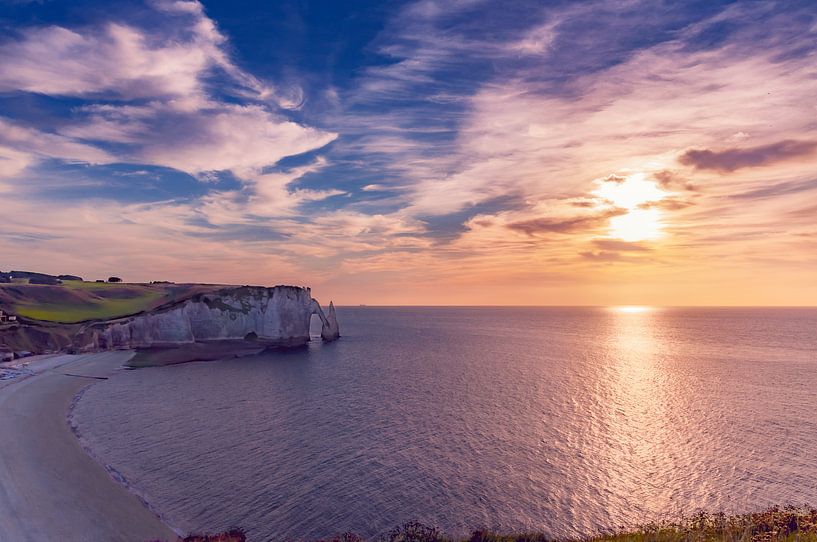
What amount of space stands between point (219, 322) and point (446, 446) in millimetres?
73455

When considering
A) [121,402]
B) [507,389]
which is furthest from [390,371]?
[121,402]

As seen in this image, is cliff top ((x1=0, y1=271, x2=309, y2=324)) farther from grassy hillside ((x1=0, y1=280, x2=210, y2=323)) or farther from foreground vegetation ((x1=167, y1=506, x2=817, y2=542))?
foreground vegetation ((x1=167, y1=506, x2=817, y2=542))

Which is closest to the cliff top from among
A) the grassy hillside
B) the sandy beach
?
the grassy hillside

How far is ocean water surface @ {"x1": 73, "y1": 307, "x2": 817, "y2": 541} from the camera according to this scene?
25.0m

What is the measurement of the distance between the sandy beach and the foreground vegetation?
15.7 ft

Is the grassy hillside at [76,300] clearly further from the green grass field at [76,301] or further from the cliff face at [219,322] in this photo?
A: the cliff face at [219,322]

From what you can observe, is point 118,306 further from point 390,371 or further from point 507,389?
point 507,389

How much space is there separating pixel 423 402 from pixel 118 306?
7935 centimetres

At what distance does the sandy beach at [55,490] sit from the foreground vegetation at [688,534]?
15.7 ft

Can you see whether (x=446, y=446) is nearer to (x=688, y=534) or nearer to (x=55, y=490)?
(x=688, y=534)

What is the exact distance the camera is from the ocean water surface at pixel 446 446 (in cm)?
2502

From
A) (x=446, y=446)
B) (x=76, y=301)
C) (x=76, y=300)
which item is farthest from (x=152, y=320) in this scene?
(x=446, y=446)

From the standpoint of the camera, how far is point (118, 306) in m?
93.9

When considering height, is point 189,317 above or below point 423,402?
above
